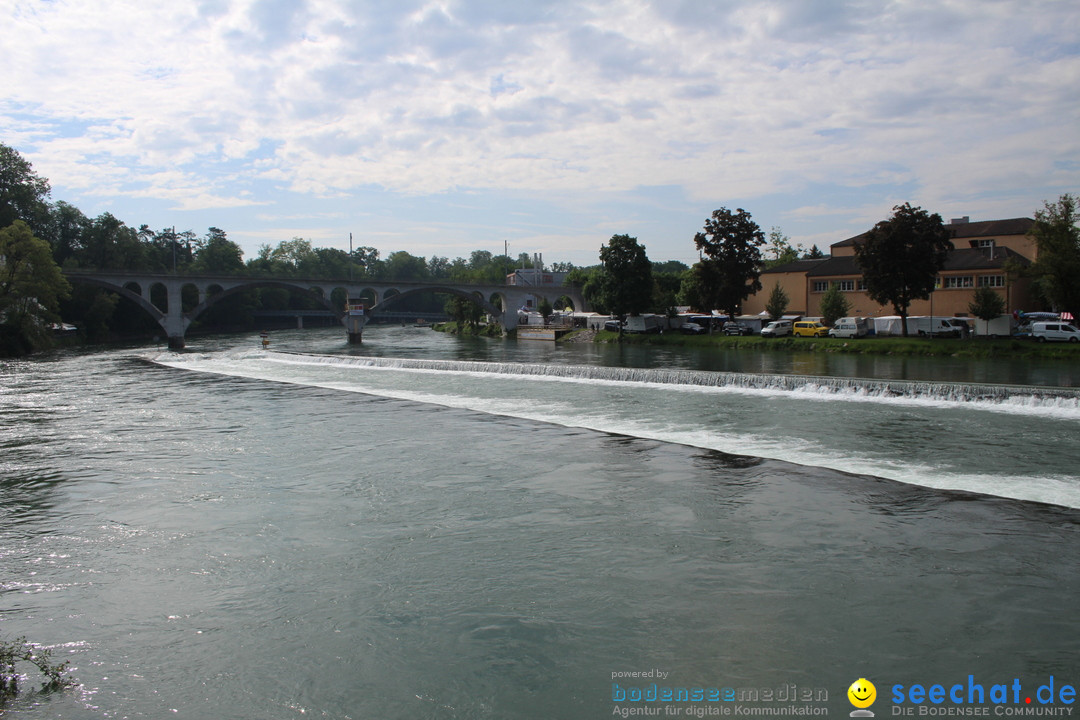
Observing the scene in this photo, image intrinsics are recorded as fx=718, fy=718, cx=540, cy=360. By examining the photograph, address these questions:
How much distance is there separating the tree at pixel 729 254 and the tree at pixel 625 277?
6072 mm

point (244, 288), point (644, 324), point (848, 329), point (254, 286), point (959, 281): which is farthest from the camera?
point (244, 288)

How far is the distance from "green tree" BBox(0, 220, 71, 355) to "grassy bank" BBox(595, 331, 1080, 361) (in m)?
47.9

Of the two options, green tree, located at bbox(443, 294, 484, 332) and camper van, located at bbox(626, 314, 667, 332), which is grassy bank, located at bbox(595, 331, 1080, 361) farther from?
green tree, located at bbox(443, 294, 484, 332)

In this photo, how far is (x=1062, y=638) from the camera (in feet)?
25.8

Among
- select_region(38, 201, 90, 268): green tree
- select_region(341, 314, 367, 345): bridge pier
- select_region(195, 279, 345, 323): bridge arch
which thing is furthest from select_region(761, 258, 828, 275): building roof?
select_region(38, 201, 90, 268): green tree

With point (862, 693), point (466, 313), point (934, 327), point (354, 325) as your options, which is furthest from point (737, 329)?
point (862, 693)

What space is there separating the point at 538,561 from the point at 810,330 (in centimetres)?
4876

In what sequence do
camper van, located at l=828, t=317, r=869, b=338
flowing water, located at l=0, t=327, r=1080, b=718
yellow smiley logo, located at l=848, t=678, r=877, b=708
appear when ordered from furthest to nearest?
camper van, located at l=828, t=317, r=869, b=338 < flowing water, located at l=0, t=327, r=1080, b=718 < yellow smiley logo, located at l=848, t=678, r=877, b=708

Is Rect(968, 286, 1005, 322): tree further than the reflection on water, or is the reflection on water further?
Rect(968, 286, 1005, 322): tree

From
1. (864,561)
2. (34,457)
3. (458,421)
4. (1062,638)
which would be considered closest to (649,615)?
(864,561)

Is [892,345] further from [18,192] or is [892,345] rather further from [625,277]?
[18,192]

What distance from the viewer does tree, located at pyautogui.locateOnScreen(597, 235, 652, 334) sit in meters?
64.1

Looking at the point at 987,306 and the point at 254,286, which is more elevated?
the point at 254,286

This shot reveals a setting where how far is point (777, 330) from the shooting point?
2197 inches
